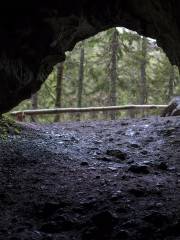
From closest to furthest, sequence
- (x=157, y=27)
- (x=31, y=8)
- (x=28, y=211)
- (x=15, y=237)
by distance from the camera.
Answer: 1. (x=15, y=237)
2. (x=28, y=211)
3. (x=31, y=8)
4. (x=157, y=27)

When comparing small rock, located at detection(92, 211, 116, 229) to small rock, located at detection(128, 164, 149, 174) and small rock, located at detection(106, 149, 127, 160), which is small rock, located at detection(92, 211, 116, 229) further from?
small rock, located at detection(106, 149, 127, 160)

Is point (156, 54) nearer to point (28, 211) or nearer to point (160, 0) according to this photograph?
point (160, 0)

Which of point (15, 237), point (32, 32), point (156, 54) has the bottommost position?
point (15, 237)

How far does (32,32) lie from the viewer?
30.0 ft

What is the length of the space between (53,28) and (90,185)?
12.3 feet

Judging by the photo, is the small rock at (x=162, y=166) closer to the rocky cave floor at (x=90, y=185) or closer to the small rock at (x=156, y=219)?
the rocky cave floor at (x=90, y=185)

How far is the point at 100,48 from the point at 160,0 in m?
19.7

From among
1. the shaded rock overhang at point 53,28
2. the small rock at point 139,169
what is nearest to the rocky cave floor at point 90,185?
the small rock at point 139,169

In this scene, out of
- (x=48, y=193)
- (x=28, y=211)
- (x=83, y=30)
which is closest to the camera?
(x=28, y=211)

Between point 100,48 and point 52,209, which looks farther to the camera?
point 100,48

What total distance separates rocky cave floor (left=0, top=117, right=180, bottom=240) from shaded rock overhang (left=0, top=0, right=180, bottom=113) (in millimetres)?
1946

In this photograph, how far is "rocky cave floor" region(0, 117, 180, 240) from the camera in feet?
20.6

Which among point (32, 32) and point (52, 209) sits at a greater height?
point (32, 32)

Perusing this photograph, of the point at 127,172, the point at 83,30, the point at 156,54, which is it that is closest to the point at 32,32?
the point at 83,30
